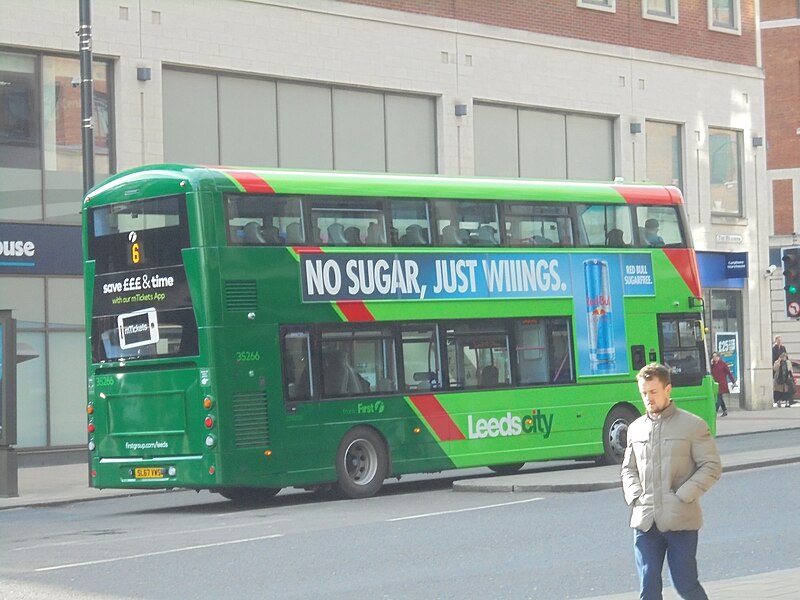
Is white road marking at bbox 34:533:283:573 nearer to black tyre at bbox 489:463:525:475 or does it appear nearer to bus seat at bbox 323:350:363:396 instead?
bus seat at bbox 323:350:363:396

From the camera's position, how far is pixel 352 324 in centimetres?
2000

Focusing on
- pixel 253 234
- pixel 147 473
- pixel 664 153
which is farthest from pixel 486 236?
pixel 664 153

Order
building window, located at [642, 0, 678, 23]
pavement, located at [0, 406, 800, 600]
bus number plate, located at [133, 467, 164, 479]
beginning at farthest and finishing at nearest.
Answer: building window, located at [642, 0, 678, 23] < pavement, located at [0, 406, 800, 600] < bus number plate, located at [133, 467, 164, 479]

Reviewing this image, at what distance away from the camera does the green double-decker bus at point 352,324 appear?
18.7 m

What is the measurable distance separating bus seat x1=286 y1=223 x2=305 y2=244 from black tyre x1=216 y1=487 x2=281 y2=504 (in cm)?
330

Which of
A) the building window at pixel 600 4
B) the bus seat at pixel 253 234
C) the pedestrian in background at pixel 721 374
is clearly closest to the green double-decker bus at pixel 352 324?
the bus seat at pixel 253 234

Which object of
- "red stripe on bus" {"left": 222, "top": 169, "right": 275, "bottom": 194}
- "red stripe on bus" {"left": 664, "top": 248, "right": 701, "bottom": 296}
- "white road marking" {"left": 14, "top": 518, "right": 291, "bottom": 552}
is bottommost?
"white road marking" {"left": 14, "top": 518, "right": 291, "bottom": 552}

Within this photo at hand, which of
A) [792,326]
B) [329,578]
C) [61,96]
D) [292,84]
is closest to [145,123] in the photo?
[61,96]

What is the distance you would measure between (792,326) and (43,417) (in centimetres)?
3763

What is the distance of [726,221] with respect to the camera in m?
43.2

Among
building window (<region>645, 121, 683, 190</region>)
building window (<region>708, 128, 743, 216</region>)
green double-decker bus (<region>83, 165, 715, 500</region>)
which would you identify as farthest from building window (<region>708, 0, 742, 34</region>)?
green double-decker bus (<region>83, 165, 715, 500</region>)

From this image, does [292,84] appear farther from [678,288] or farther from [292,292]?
[292,292]

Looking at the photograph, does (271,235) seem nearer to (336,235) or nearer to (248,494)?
(336,235)

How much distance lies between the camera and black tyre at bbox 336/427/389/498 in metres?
19.9
